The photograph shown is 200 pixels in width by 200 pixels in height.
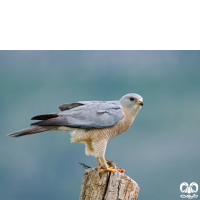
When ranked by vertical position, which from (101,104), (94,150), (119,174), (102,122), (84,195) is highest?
(101,104)

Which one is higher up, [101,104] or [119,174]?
[101,104]

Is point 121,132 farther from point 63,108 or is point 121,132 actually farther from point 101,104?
point 63,108

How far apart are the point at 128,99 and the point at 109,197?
5.79ft

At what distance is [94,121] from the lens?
4.42 m

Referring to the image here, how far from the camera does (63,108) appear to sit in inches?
188

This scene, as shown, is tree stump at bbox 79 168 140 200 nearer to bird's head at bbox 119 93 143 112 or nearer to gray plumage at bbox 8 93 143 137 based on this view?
gray plumage at bbox 8 93 143 137

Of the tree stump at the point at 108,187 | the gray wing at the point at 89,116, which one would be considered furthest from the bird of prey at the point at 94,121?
the tree stump at the point at 108,187

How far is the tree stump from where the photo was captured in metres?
4.07

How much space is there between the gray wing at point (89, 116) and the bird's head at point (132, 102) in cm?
14

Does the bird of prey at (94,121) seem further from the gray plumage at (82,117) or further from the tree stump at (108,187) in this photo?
the tree stump at (108,187)

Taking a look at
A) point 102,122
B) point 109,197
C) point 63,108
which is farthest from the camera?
point 63,108

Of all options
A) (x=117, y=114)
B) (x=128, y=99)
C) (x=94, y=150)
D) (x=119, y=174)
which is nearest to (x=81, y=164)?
(x=94, y=150)

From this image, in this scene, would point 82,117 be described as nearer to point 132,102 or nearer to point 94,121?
point 94,121

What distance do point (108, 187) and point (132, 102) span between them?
5.16 feet
